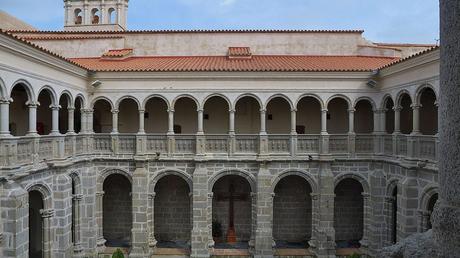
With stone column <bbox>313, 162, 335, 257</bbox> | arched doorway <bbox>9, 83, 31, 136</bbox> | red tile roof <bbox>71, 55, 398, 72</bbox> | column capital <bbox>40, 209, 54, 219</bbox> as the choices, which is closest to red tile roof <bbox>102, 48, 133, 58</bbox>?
red tile roof <bbox>71, 55, 398, 72</bbox>

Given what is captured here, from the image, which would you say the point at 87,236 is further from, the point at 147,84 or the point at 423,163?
the point at 423,163

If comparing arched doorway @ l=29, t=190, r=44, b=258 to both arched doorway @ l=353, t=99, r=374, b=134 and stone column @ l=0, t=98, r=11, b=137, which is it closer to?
stone column @ l=0, t=98, r=11, b=137

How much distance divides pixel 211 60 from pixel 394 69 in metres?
9.00

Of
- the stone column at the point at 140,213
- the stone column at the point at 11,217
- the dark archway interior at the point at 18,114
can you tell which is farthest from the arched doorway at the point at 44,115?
the stone column at the point at 11,217

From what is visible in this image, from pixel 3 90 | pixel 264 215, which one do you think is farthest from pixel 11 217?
pixel 264 215

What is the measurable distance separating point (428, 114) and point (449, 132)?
54.3 feet

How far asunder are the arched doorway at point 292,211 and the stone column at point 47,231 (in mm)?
10616

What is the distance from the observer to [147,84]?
1744 cm

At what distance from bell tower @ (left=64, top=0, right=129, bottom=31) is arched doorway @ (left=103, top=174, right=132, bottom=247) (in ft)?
42.9

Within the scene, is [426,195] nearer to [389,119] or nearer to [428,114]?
[428,114]

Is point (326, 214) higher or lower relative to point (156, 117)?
lower

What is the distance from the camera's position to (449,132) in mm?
2422

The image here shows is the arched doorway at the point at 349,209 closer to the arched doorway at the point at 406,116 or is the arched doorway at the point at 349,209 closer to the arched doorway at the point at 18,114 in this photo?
the arched doorway at the point at 406,116

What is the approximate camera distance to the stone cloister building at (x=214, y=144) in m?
13.9
